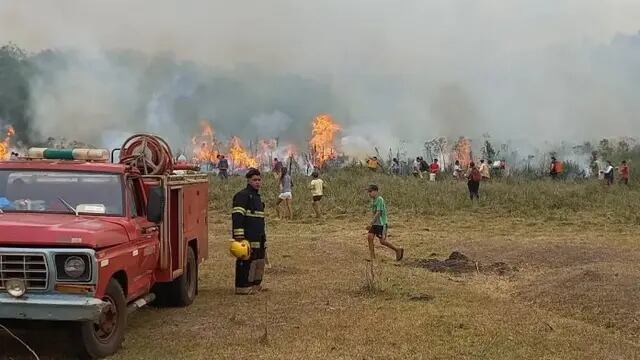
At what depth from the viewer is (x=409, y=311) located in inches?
375

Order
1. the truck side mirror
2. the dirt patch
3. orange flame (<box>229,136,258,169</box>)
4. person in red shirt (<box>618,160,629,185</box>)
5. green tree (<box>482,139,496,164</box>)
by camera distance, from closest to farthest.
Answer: the truck side mirror, the dirt patch, person in red shirt (<box>618,160,629,185</box>), green tree (<box>482,139,496,164</box>), orange flame (<box>229,136,258,169</box>)

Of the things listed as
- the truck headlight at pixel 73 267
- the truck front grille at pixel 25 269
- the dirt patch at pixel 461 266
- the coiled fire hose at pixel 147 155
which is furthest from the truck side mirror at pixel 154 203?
the dirt patch at pixel 461 266

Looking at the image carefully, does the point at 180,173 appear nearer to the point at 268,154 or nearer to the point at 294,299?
the point at 294,299

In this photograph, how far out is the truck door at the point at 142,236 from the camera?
7922mm

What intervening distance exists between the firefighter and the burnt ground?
337 millimetres

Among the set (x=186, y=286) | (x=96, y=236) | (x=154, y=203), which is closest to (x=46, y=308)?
(x=96, y=236)

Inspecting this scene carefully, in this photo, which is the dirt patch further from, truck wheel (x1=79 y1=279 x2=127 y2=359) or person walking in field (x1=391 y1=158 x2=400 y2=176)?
person walking in field (x1=391 y1=158 x2=400 y2=176)

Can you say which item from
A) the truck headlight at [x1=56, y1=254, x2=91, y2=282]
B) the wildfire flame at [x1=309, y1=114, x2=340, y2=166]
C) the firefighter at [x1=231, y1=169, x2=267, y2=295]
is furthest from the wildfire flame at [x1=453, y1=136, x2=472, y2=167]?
the truck headlight at [x1=56, y1=254, x2=91, y2=282]

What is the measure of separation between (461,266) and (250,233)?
4.69 m

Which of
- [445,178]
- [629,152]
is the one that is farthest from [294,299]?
[629,152]

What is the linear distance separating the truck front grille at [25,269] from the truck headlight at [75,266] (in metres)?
0.19

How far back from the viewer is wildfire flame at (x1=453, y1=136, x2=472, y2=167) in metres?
49.6

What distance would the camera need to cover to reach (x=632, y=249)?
1593 centimetres

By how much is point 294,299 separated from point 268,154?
4770 centimetres
